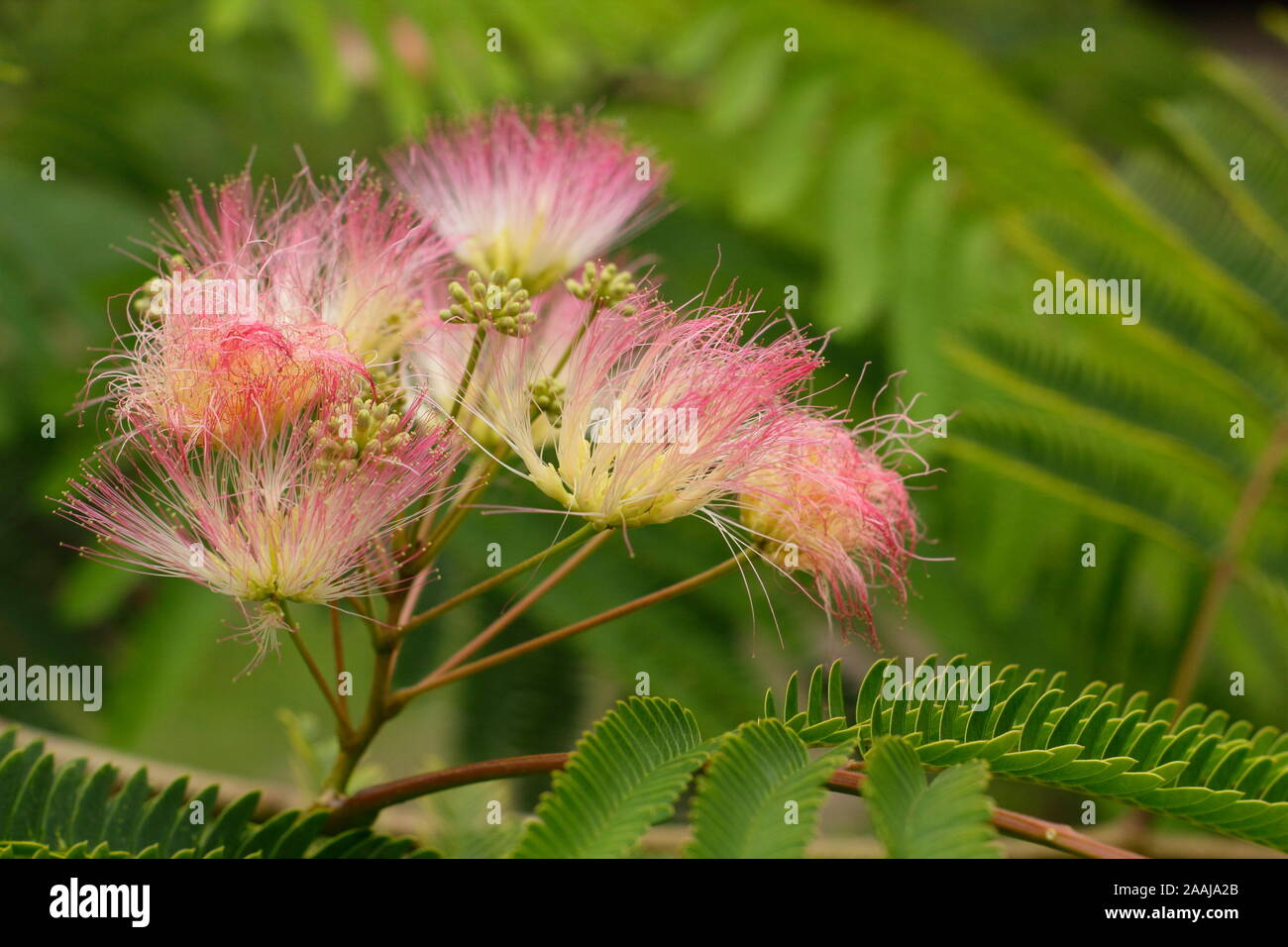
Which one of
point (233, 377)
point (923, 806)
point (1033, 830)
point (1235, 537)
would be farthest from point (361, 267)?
point (1235, 537)

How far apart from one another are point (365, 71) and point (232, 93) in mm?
478

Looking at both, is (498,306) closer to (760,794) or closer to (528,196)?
(528,196)

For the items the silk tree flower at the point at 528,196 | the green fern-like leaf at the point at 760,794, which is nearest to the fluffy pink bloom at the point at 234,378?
the silk tree flower at the point at 528,196

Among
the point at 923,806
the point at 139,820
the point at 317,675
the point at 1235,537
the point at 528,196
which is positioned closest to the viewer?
the point at 923,806

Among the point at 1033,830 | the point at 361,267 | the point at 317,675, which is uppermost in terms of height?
the point at 361,267

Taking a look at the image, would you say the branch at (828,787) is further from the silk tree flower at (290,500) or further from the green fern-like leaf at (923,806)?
the silk tree flower at (290,500)

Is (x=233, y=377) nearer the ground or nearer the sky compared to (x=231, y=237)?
nearer the ground

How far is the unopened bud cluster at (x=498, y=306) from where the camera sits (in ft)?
3.79

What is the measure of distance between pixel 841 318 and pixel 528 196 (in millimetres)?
1120

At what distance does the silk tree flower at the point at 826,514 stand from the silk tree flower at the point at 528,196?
424 millimetres

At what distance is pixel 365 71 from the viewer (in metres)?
3.70

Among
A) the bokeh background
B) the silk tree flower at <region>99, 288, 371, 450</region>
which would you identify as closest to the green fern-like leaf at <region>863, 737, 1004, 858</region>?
the silk tree flower at <region>99, 288, 371, 450</region>

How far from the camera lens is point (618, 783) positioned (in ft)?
3.53
